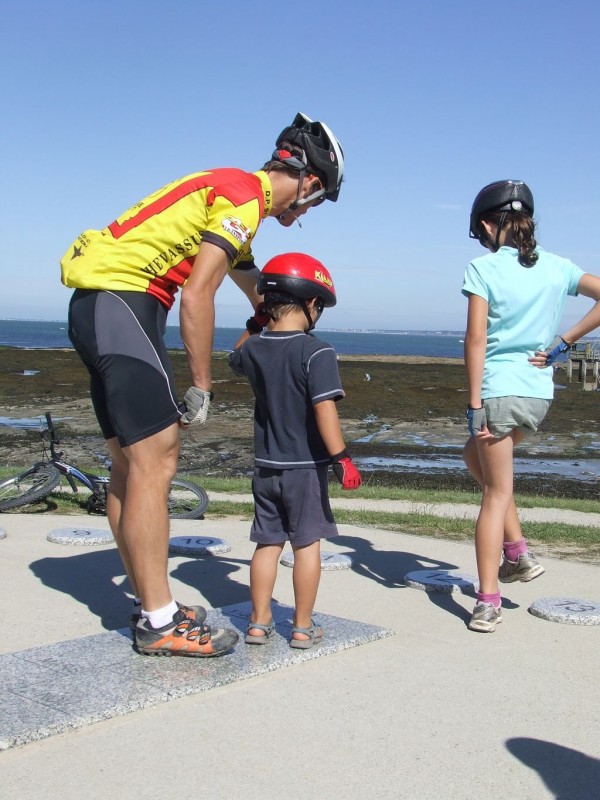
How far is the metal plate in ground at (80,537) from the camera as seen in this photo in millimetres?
5961

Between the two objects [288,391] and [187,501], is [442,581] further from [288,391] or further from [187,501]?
[187,501]

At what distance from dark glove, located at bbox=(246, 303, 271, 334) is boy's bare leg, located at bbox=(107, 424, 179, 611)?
0.71 meters

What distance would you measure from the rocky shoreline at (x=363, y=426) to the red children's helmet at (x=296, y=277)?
1053 cm

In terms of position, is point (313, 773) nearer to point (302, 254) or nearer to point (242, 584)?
point (302, 254)

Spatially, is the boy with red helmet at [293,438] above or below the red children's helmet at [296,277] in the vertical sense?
below

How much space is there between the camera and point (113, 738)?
2.73 metres

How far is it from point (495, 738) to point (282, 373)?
1.63 m

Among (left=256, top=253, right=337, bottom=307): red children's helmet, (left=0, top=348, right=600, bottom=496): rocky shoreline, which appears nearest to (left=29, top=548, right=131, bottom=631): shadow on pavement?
(left=256, top=253, right=337, bottom=307): red children's helmet

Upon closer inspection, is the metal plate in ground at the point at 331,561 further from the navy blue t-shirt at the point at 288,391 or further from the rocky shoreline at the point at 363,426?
A: the rocky shoreline at the point at 363,426

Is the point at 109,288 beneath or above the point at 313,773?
above

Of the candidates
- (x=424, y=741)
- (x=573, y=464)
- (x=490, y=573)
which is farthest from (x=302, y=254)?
(x=573, y=464)

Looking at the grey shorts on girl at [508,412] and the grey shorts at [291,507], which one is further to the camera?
the grey shorts on girl at [508,412]

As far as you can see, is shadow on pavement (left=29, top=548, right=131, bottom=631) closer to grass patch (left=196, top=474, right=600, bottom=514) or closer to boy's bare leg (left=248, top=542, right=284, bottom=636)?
boy's bare leg (left=248, top=542, right=284, bottom=636)

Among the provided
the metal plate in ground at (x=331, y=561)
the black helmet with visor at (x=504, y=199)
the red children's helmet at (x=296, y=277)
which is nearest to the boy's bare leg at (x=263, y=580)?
the red children's helmet at (x=296, y=277)
